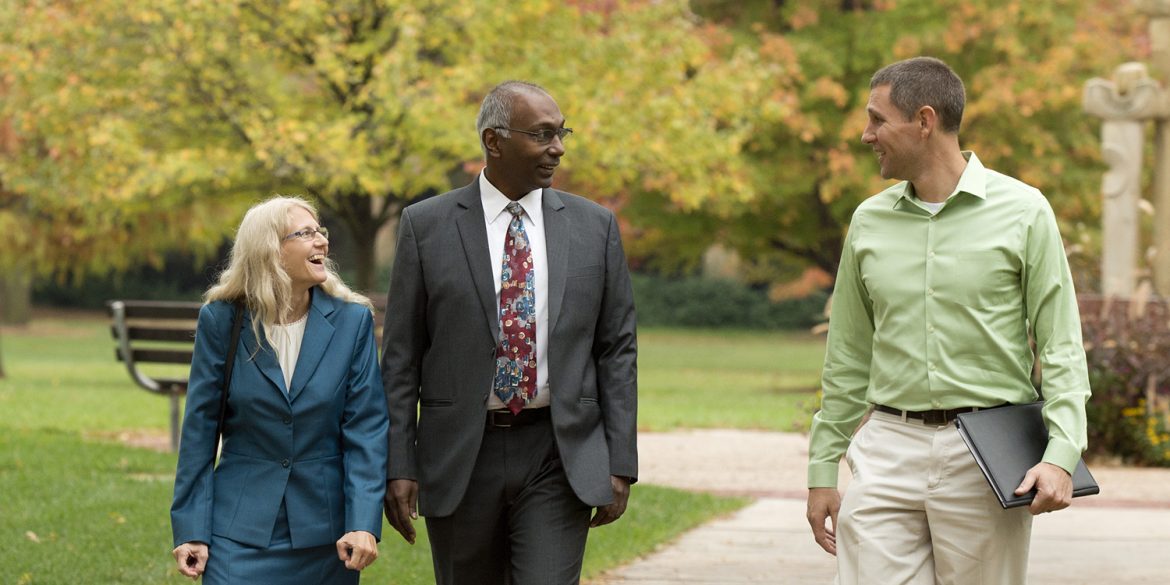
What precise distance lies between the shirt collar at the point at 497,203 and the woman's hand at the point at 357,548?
95 centimetres

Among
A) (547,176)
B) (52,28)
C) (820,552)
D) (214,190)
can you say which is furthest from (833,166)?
(547,176)

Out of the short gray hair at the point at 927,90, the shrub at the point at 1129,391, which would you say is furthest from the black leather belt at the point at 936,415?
the shrub at the point at 1129,391

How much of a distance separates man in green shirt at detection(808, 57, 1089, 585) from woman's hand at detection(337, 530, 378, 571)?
4.15ft

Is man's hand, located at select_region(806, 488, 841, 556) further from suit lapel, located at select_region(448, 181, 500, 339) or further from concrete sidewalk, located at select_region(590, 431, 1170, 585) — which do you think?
concrete sidewalk, located at select_region(590, 431, 1170, 585)

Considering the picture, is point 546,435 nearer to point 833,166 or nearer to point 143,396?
point 143,396

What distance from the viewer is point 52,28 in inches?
798

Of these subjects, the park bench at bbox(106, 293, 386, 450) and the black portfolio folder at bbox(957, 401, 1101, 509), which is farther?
the park bench at bbox(106, 293, 386, 450)

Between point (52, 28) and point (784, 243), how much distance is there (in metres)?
11.4

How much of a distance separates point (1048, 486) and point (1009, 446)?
0.51ft

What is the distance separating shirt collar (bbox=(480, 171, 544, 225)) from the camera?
15.4 feet


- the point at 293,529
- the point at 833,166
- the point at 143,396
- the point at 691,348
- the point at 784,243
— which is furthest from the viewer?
the point at 691,348

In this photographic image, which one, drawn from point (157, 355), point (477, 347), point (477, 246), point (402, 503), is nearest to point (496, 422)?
point (477, 347)

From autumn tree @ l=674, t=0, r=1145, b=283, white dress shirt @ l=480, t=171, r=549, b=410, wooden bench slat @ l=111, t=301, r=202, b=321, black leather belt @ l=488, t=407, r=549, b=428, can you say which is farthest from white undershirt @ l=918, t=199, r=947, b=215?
autumn tree @ l=674, t=0, r=1145, b=283

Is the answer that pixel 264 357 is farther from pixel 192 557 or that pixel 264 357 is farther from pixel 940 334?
pixel 940 334
